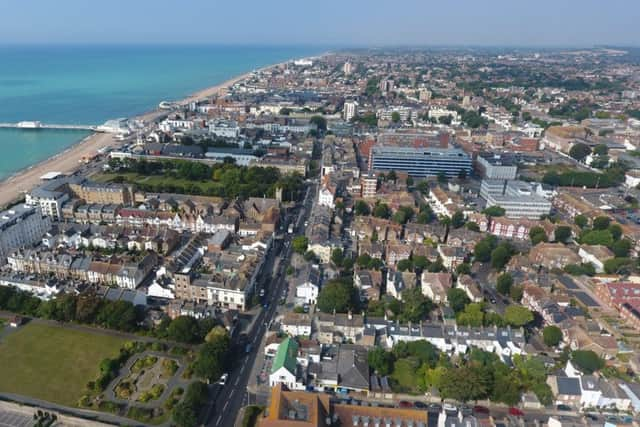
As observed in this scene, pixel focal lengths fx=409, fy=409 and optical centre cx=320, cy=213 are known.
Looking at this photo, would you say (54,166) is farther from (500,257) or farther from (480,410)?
(480,410)

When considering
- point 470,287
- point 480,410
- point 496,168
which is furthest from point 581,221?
point 480,410

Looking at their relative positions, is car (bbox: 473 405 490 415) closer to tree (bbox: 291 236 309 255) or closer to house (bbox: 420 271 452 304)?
house (bbox: 420 271 452 304)

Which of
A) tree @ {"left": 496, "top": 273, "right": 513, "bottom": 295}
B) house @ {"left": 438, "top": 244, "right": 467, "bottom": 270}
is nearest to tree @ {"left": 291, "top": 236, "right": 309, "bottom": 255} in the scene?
house @ {"left": 438, "top": 244, "right": 467, "bottom": 270}

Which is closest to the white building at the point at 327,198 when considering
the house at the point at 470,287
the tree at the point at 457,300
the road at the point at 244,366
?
the road at the point at 244,366

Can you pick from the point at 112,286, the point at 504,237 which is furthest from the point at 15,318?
the point at 504,237

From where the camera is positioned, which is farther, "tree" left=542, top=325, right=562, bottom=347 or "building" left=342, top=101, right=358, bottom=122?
"building" left=342, top=101, right=358, bottom=122

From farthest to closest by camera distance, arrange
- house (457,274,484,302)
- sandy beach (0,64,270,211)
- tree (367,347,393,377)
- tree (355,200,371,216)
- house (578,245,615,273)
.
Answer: sandy beach (0,64,270,211)
tree (355,200,371,216)
house (578,245,615,273)
house (457,274,484,302)
tree (367,347,393,377)

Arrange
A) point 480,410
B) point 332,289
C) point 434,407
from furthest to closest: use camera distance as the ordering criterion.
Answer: point 332,289, point 434,407, point 480,410
